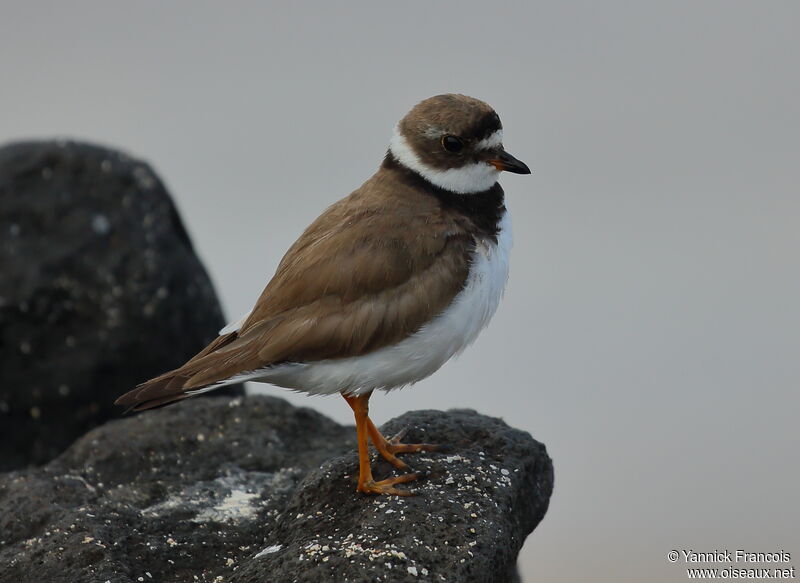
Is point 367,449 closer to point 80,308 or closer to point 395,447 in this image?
point 395,447

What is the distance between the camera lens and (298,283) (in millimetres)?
6773

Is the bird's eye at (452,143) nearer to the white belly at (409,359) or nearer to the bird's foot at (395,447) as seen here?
the white belly at (409,359)

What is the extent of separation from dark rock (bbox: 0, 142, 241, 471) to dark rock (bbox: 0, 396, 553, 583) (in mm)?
1743

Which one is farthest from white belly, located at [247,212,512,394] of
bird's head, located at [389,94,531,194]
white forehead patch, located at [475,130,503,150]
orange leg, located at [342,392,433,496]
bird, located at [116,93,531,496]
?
white forehead patch, located at [475,130,503,150]

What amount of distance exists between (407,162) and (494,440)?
1.91m

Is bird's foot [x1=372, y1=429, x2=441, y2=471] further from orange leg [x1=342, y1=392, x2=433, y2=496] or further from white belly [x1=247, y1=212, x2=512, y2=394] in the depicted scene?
white belly [x1=247, y1=212, x2=512, y2=394]

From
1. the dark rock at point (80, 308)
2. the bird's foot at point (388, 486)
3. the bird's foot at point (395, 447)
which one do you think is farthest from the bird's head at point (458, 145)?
the dark rock at point (80, 308)

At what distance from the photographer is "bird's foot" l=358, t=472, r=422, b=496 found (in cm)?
650

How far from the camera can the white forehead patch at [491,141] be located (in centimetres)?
716

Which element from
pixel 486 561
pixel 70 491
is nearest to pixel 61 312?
pixel 70 491

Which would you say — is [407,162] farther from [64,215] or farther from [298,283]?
[64,215]

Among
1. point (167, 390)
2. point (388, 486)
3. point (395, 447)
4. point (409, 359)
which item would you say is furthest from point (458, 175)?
point (167, 390)

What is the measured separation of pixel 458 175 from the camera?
716cm

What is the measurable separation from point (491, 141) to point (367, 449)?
2.15 meters
